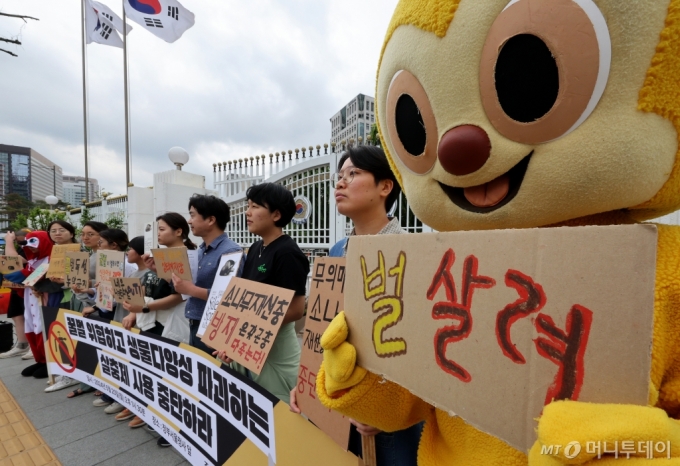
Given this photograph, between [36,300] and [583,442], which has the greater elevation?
[583,442]

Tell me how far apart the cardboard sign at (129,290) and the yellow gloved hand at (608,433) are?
8.41ft

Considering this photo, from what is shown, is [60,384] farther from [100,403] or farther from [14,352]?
[14,352]

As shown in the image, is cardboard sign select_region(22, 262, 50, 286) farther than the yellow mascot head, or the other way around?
cardboard sign select_region(22, 262, 50, 286)

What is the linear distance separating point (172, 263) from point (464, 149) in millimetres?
2069

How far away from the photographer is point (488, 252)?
55 cm

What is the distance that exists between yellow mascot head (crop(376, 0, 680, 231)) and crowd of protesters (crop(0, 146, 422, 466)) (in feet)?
2.25

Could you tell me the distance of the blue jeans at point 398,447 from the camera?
1.17 meters

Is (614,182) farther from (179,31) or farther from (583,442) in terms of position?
(179,31)

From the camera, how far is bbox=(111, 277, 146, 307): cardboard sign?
93.8 inches

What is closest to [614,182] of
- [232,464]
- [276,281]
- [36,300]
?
[276,281]

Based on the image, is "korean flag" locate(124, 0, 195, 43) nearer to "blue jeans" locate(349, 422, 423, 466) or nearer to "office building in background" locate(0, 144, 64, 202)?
"blue jeans" locate(349, 422, 423, 466)

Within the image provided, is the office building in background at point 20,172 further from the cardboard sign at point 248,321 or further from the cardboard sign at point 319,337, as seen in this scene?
the cardboard sign at point 319,337

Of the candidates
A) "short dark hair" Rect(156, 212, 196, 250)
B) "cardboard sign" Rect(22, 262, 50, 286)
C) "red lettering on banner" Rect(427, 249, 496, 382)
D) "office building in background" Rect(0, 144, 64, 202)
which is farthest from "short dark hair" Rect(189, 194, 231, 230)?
"office building in background" Rect(0, 144, 64, 202)

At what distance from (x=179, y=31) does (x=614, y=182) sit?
10309 millimetres
